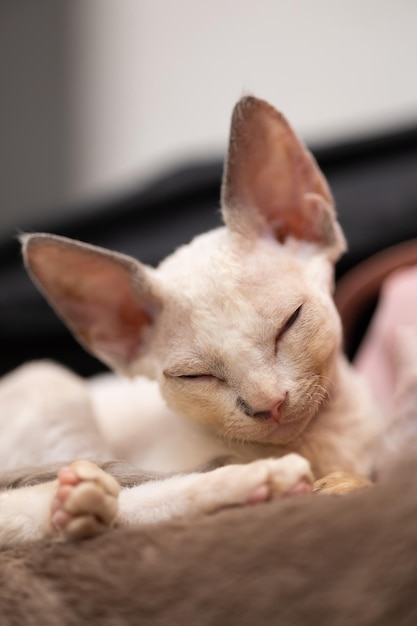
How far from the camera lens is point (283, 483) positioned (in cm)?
82

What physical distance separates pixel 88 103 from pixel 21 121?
0.44m

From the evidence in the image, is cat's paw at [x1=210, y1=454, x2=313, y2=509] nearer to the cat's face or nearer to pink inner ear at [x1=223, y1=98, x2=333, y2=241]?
the cat's face

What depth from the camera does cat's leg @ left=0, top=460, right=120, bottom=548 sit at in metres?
0.80

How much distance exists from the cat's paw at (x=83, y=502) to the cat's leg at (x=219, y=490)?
0.14 feet

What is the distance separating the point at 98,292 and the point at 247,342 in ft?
1.12

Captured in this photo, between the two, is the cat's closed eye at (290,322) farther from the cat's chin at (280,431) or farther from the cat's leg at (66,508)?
the cat's leg at (66,508)

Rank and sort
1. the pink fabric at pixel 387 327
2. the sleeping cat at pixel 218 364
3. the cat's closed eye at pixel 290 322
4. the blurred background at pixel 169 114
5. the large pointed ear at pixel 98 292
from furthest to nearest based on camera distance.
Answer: the blurred background at pixel 169 114, the pink fabric at pixel 387 327, the large pointed ear at pixel 98 292, the cat's closed eye at pixel 290 322, the sleeping cat at pixel 218 364

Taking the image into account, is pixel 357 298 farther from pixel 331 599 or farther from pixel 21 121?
pixel 21 121

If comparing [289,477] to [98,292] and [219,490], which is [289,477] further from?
[98,292]

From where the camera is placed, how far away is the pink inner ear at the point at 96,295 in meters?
1.09

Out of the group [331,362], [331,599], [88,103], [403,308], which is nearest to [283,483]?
[331,599]

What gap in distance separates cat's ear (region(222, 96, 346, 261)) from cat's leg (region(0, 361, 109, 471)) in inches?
18.2

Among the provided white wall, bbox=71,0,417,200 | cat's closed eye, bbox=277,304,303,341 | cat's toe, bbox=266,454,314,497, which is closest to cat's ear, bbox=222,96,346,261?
cat's closed eye, bbox=277,304,303,341

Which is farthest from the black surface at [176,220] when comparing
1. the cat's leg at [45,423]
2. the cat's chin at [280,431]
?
the cat's chin at [280,431]
